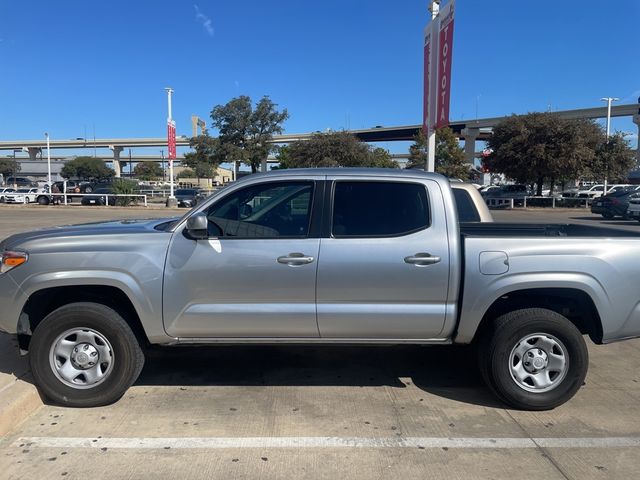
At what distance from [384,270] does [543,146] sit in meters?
35.6

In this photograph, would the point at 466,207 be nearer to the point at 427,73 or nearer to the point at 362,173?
the point at 362,173

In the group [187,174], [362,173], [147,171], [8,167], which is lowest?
[362,173]

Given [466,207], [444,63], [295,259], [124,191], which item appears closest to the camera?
[295,259]

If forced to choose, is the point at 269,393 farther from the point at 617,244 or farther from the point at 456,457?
the point at 617,244

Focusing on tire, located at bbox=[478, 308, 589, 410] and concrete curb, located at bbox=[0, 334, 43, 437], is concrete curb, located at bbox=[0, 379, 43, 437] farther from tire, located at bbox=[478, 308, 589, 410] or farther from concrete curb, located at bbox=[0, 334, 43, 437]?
tire, located at bbox=[478, 308, 589, 410]

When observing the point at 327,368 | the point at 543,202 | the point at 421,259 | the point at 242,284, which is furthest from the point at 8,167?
A: the point at 421,259

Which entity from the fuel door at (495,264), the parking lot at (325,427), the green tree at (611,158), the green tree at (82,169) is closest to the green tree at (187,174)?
the green tree at (82,169)

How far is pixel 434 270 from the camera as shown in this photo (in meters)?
3.99

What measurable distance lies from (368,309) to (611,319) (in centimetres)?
188

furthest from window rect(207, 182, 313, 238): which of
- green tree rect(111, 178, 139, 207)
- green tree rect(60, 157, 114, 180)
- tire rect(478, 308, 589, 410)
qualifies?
green tree rect(60, 157, 114, 180)

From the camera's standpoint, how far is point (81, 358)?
409 cm

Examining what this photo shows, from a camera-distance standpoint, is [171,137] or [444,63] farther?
[171,137]

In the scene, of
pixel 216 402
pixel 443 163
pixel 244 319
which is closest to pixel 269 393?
pixel 216 402

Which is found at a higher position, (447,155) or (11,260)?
(447,155)
